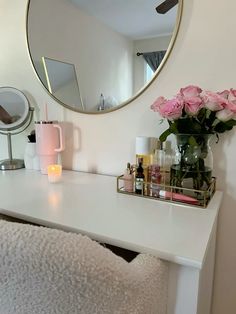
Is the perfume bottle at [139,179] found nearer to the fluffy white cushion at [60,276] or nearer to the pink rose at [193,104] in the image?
the pink rose at [193,104]

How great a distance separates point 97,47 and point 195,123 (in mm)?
610

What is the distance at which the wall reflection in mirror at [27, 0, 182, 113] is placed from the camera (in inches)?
38.0

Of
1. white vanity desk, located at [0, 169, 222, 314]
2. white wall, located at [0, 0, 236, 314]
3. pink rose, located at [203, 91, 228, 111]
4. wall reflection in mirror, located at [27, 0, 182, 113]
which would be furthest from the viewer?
wall reflection in mirror, located at [27, 0, 182, 113]

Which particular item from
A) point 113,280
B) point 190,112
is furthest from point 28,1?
point 113,280

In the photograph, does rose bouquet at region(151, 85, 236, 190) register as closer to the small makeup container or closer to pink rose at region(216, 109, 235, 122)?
pink rose at region(216, 109, 235, 122)

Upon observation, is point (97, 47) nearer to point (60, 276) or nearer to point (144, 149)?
point (144, 149)

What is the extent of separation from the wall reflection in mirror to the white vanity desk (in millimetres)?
436

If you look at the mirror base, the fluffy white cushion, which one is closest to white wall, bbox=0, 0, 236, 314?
the mirror base

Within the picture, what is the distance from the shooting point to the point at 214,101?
2.39 ft

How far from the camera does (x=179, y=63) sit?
923 millimetres

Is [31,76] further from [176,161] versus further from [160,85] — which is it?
[176,161]

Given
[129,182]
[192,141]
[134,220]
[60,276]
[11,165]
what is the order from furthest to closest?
[11,165], [129,182], [192,141], [134,220], [60,276]

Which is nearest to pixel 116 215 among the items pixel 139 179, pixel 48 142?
pixel 139 179

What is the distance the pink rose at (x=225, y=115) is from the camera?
738 millimetres
